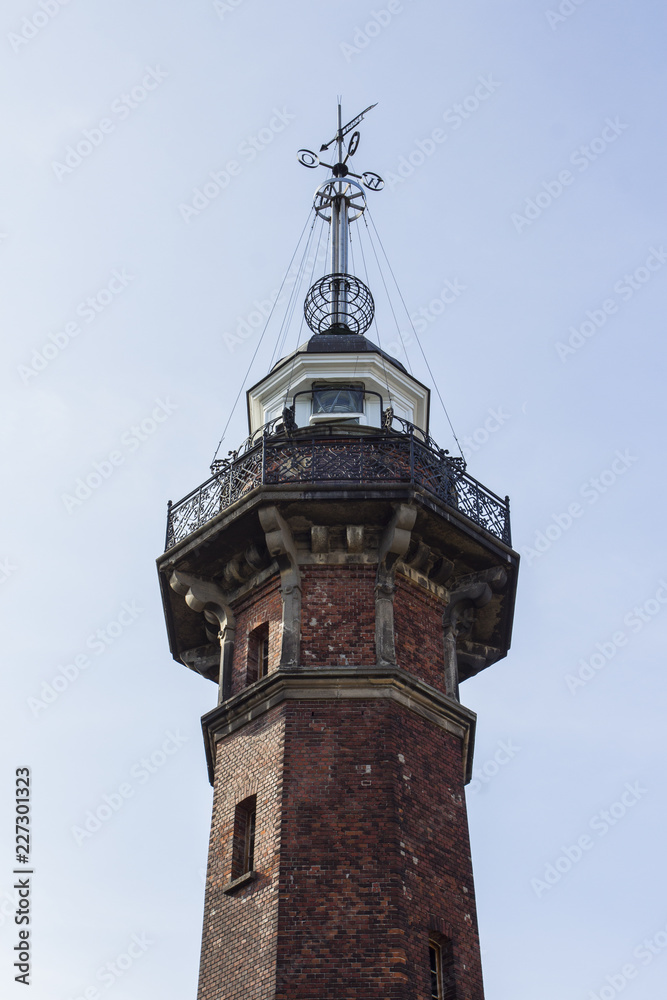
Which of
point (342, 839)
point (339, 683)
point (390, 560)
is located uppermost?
point (390, 560)

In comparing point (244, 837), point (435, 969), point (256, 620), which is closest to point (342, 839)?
point (244, 837)

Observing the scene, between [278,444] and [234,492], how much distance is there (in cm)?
107

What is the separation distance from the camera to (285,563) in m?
20.4

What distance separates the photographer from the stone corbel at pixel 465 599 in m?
21.0

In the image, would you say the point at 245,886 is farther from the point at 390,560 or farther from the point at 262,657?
the point at 390,560

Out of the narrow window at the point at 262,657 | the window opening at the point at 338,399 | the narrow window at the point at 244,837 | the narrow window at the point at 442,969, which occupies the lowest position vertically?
the narrow window at the point at 442,969

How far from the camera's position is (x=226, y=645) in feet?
68.6

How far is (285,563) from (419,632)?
2.37 meters

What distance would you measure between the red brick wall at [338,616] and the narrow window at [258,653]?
37.0 inches

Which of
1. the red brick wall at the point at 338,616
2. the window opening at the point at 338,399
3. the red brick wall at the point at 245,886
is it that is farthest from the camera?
the window opening at the point at 338,399

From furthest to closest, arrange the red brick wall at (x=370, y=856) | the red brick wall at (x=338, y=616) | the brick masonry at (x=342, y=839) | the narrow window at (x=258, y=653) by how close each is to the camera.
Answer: the narrow window at (x=258, y=653)
the red brick wall at (x=338, y=616)
the brick masonry at (x=342, y=839)
the red brick wall at (x=370, y=856)

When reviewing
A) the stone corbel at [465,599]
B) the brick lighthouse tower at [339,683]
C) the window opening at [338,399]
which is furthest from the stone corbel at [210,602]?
the window opening at [338,399]

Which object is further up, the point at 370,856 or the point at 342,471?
the point at 342,471

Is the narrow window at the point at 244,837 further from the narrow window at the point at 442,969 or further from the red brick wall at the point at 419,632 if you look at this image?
the red brick wall at the point at 419,632
